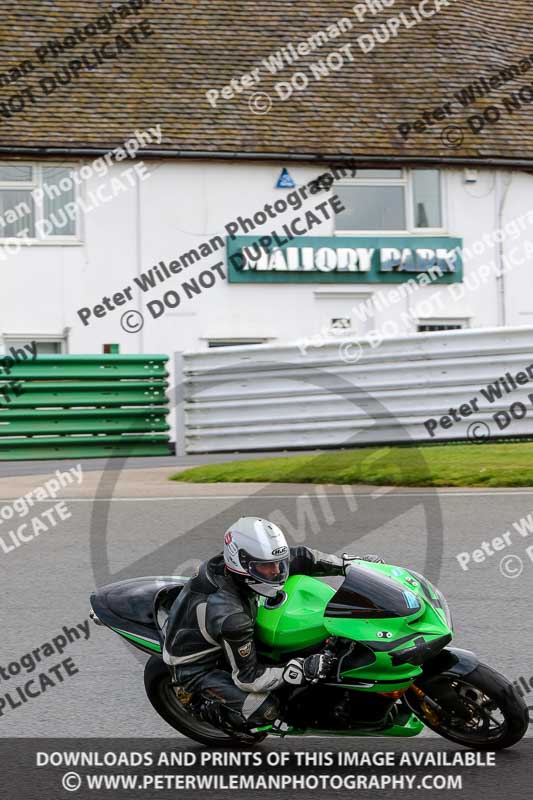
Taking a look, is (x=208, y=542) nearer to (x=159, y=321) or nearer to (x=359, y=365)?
(x=359, y=365)

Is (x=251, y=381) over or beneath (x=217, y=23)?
beneath

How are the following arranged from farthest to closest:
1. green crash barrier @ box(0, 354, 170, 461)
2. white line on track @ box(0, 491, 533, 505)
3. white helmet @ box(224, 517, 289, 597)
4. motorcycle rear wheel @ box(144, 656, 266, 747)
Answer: green crash barrier @ box(0, 354, 170, 461) < white line on track @ box(0, 491, 533, 505) < motorcycle rear wheel @ box(144, 656, 266, 747) < white helmet @ box(224, 517, 289, 597)

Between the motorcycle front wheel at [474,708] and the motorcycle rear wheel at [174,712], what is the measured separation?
0.89m

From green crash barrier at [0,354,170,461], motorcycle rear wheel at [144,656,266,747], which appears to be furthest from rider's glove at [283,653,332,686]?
green crash barrier at [0,354,170,461]

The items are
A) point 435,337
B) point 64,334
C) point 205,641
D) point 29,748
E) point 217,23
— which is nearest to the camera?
point 205,641

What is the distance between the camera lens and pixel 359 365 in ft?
54.4

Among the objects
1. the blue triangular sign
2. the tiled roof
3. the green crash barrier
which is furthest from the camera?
the blue triangular sign

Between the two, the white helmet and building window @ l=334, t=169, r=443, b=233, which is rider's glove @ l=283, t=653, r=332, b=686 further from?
building window @ l=334, t=169, r=443, b=233

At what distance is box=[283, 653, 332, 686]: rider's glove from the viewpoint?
5027 millimetres

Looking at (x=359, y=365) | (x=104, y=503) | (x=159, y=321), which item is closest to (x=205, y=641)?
(x=104, y=503)

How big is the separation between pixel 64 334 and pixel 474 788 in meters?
17.7

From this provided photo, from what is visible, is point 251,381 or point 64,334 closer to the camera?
point 251,381

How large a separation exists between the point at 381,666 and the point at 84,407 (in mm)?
13279

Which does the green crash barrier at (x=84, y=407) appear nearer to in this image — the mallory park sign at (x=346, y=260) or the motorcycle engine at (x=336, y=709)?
the mallory park sign at (x=346, y=260)
